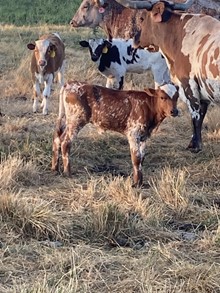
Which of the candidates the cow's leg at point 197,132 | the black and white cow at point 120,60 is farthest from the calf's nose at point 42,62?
the cow's leg at point 197,132

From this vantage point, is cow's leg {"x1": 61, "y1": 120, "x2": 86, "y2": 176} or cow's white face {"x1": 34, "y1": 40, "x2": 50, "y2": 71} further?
cow's white face {"x1": 34, "y1": 40, "x2": 50, "y2": 71}

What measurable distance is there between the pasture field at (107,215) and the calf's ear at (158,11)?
1689 millimetres

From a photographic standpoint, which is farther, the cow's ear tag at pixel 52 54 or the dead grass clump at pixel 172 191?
the cow's ear tag at pixel 52 54

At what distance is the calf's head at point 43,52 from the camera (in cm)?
1205

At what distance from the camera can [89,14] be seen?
14.2 metres

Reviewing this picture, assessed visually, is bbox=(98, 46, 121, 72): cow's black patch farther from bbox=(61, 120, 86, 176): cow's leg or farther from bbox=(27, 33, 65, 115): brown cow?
bbox=(61, 120, 86, 176): cow's leg

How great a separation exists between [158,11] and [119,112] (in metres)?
2.46

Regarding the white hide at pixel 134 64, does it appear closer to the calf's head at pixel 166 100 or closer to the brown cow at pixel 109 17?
the brown cow at pixel 109 17

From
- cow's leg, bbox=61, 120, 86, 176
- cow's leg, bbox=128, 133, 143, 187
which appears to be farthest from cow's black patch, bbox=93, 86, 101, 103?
cow's leg, bbox=128, 133, 143, 187

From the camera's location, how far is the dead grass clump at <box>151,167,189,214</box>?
7250 millimetres

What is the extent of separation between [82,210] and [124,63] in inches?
244

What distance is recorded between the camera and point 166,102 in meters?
8.20

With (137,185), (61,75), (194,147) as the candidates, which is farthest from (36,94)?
(137,185)

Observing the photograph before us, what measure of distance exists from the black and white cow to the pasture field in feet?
6.29
